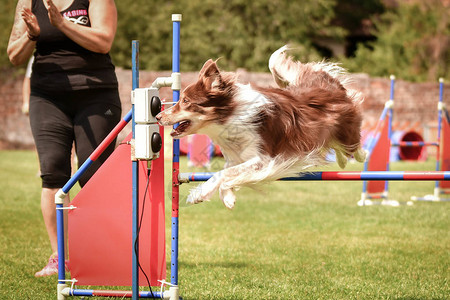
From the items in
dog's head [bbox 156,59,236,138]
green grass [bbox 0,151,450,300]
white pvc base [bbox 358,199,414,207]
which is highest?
dog's head [bbox 156,59,236,138]

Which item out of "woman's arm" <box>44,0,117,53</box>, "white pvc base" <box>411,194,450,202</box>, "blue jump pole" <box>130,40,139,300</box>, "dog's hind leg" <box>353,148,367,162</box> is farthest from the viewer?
"white pvc base" <box>411,194,450,202</box>

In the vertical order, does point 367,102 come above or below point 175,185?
below

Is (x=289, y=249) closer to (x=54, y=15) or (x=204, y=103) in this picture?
(x=204, y=103)

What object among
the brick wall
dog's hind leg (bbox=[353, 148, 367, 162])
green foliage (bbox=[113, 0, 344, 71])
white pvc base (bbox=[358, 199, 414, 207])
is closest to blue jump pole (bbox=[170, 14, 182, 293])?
dog's hind leg (bbox=[353, 148, 367, 162])

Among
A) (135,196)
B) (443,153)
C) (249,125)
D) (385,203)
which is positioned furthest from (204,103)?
(443,153)

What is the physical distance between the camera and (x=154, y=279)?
134 inches

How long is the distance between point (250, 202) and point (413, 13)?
752 inches

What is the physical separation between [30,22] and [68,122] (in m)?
0.66

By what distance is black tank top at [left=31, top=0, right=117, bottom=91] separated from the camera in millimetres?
3920

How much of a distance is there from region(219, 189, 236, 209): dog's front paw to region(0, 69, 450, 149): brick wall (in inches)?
596

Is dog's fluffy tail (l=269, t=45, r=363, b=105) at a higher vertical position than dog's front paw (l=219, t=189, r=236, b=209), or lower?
higher

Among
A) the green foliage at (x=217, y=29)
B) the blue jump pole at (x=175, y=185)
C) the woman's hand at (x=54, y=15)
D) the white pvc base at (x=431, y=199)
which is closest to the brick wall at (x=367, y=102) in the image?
the green foliage at (x=217, y=29)

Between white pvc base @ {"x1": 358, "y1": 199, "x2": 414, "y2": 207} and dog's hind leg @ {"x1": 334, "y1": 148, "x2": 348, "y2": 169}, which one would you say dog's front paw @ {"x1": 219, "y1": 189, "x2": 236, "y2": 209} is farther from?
white pvc base @ {"x1": 358, "y1": 199, "x2": 414, "y2": 207}

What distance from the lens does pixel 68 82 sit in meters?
3.93
